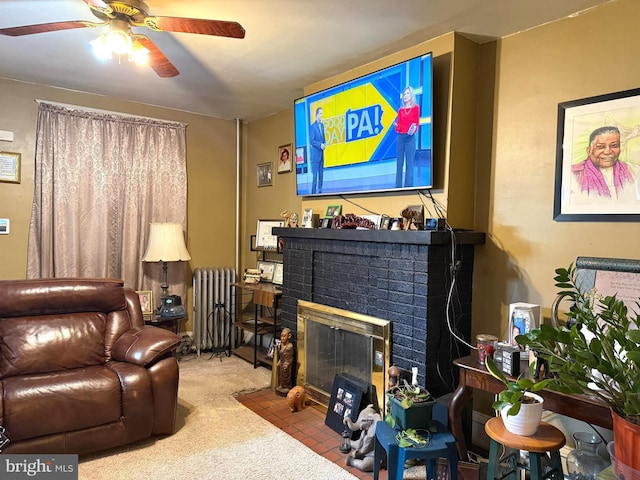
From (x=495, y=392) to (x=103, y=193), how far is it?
3558mm

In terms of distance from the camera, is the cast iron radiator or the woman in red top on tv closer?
the woman in red top on tv

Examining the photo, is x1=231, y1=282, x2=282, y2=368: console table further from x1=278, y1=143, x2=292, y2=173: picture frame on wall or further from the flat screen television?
x1=278, y1=143, x2=292, y2=173: picture frame on wall

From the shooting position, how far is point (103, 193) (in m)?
3.98

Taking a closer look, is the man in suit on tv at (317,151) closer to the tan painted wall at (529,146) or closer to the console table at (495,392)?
the tan painted wall at (529,146)

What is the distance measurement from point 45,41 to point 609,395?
3.42m

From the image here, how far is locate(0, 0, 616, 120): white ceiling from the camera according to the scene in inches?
90.4

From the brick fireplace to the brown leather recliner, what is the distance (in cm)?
123

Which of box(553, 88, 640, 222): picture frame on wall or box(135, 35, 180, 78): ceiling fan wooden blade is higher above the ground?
box(135, 35, 180, 78): ceiling fan wooden blade

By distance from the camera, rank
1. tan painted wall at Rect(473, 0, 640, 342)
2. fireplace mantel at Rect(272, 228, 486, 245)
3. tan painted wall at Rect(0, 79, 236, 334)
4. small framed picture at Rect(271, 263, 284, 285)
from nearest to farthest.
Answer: tan painted wall at Rect(473, 0, 640, 342) → fireplace mantel at Rect(272, 228, 486, 245) → tan painted wall at Rect(0, 79, 236, 334) → small framed picture at Rect(271, 263, 284, 285)

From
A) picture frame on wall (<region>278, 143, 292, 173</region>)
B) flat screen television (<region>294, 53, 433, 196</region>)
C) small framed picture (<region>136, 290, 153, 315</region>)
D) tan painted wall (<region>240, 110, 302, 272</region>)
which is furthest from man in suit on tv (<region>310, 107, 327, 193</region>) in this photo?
small framed picture (<region>136, 290, 153, 315</region>)

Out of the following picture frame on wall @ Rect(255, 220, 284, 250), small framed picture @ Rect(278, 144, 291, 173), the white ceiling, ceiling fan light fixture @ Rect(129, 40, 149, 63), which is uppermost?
the white ceiling

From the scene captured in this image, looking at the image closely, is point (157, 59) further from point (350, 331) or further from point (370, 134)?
point (350, 331)

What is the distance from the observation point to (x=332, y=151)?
10.7 ft

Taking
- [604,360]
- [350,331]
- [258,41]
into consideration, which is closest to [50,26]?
[258,41]
